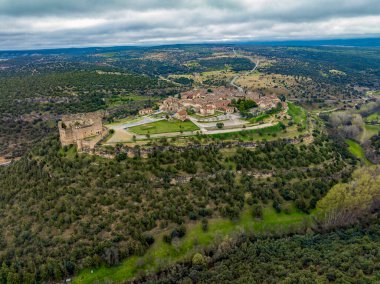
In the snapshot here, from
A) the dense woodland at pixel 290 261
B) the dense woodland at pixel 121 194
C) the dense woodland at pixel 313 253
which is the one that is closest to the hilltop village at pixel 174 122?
the dense woodland at pixel 121 194

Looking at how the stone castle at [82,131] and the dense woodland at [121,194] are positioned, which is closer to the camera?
the dense woodland at [121,194]

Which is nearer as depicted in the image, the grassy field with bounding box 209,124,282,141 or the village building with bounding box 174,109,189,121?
the grassy field with bounding box 209,124,282,141

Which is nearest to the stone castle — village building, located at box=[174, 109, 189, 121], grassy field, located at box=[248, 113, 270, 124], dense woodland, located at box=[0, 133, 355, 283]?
dense woodland, located at box=[0, 133, 355, 283]

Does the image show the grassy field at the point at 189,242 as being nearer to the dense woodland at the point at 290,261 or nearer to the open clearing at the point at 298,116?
the dense woodland at the point at 290,261

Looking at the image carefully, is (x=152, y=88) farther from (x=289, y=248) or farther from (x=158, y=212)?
(x=289, y=248)

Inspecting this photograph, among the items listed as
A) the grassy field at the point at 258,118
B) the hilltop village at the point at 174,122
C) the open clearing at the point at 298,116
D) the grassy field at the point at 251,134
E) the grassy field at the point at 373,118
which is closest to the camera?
the hilltop village at the point at 174,122

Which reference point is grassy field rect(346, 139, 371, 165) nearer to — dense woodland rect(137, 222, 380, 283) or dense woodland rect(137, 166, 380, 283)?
dense woodland rect(137, 166, 380, 283)
